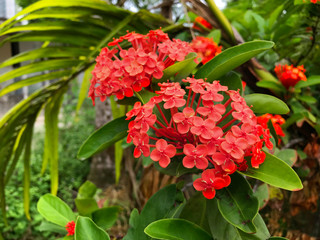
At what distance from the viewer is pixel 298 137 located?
46.4 inches

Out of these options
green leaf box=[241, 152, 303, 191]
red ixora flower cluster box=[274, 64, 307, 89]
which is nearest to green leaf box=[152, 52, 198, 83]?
green leaf box=[241, 152, 303, 191]

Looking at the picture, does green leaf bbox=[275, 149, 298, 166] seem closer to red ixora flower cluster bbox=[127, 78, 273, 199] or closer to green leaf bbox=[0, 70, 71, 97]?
red ixora flower cluster bbox=[127, 78, 273, 199]

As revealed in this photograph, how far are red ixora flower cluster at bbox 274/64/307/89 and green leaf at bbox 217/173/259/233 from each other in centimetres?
53

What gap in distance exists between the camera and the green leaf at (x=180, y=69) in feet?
2.09

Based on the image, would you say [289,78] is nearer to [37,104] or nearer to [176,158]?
[176,158]

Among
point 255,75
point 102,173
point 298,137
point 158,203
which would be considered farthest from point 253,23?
point 102,173

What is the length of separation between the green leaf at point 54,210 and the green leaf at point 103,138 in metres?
0.25

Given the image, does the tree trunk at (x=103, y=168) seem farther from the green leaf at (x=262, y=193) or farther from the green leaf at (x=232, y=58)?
the green leaf at (x=232, y=58)

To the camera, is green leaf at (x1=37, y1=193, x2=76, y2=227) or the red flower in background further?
the red flower in background

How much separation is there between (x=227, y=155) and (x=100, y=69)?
31 centimetres

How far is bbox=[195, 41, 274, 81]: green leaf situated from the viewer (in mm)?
620

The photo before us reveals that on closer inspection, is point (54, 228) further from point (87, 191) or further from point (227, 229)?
point (227, 229)

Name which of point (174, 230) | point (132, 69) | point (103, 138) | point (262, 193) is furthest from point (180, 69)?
point (262, 193)

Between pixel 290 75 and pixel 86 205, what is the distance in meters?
0.72
